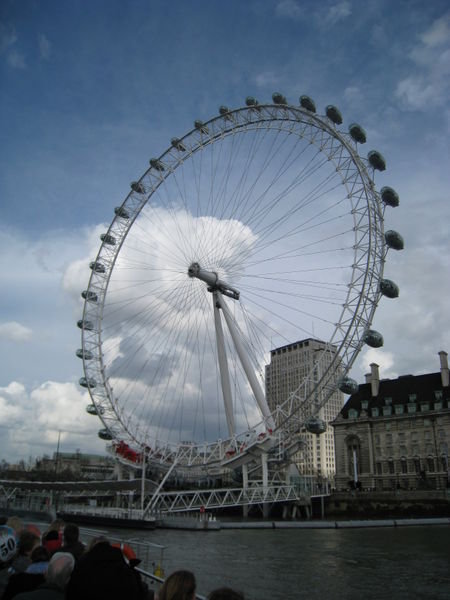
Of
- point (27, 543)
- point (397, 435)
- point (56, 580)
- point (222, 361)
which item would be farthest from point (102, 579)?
point (397, 435)

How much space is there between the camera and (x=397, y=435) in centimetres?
7638

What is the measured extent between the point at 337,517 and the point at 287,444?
13.4 m

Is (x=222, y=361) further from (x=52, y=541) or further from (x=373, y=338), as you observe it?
(x=52, y=541)

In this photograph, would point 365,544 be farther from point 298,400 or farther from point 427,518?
A: point 427,518

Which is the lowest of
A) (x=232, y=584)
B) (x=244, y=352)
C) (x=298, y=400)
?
(x=232, y=584)

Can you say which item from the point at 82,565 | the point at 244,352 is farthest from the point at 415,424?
the point at 82,565

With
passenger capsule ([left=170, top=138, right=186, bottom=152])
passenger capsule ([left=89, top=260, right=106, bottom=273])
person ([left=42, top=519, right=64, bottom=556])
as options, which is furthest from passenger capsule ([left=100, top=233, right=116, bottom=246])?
person ([left=42, top=519, right=64, bottom=556])

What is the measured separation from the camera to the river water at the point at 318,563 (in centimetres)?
2098

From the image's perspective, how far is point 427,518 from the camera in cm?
5669

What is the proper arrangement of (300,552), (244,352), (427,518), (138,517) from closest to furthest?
(300,552), (138,517), (244,352), (427,518)

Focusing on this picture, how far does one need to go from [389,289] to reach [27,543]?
133ft

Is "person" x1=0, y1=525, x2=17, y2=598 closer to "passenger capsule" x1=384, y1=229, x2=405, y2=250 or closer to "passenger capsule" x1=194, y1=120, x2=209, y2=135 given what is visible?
"passenger capsule" x1=384, y1=229, x2=405, y2=250

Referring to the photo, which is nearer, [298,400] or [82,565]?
[82,565]

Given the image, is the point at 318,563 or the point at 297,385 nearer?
the point at 318,563
